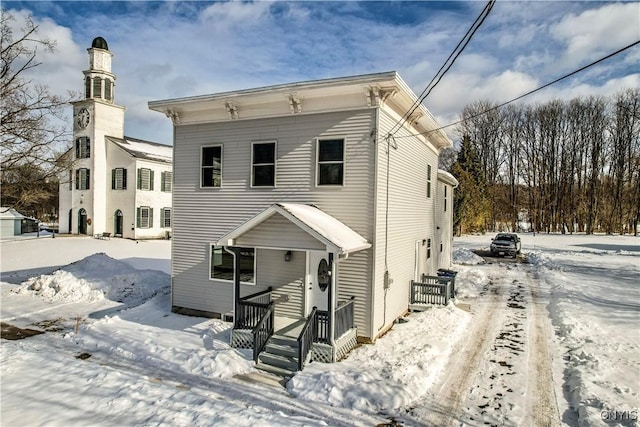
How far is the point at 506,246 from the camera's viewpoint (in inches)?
1130

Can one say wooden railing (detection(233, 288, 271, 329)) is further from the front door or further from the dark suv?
the dark suv

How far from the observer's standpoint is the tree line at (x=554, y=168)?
43.7m

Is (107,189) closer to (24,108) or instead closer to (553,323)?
(24,108)

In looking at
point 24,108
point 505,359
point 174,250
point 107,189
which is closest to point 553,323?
point 505,359

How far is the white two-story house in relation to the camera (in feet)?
30.9

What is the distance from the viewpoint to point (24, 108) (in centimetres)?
1275

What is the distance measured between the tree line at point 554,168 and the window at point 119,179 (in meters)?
32.6

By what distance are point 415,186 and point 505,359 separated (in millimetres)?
6914

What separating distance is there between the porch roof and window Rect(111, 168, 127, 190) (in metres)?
28.4

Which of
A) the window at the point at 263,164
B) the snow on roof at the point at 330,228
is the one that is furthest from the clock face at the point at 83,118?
the snow on roof at the point at 330,228

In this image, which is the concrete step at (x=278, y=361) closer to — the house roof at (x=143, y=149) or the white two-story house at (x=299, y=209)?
the white two-story house at (x=299, y=209)

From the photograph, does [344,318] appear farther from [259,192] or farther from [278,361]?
[259,192]

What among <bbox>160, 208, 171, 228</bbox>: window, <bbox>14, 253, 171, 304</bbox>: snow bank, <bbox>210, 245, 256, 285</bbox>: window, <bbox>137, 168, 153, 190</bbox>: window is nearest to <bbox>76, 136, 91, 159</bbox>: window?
<bbox>137, 168, 153, 190</bbox>: window

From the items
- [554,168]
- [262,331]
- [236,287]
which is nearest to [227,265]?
[236,287]
